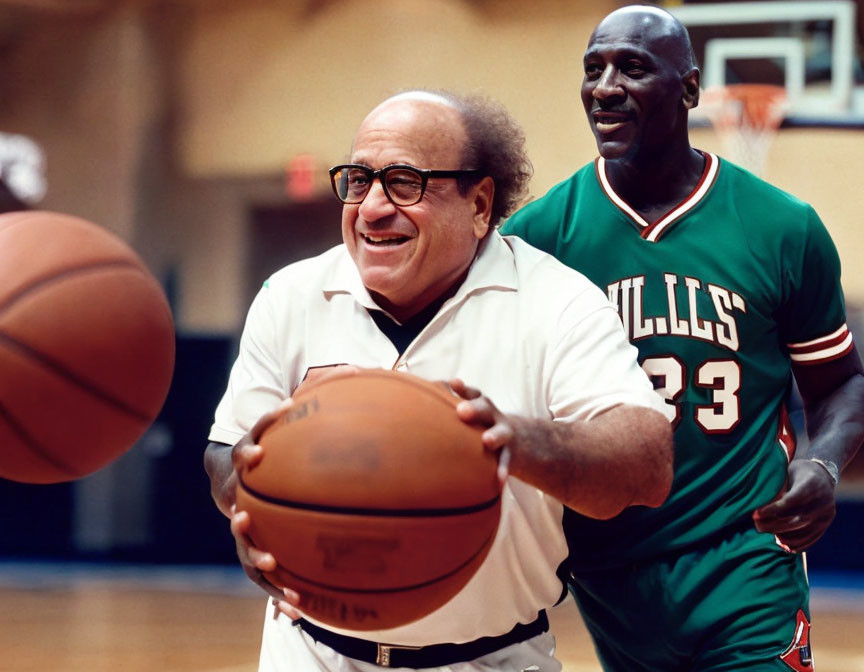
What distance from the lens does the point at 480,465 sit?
1857 millimetres

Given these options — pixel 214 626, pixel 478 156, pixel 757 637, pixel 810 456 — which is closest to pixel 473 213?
pixel 478 156

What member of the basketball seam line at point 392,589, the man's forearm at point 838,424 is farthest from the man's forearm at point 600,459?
the man's forearm at point 838,424

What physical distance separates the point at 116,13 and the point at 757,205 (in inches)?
259

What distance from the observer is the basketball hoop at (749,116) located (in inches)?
292

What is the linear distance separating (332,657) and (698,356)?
1.01 m

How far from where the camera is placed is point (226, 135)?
8.30 m

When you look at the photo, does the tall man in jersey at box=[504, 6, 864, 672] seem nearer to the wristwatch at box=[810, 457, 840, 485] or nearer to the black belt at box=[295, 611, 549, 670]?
the wristwatch at box=[810, 457, 840, 485]

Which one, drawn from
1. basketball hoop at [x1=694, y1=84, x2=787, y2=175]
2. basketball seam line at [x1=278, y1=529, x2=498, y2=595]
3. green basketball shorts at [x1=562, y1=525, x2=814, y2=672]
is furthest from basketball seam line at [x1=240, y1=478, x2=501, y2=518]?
basketball hoop at [x1=694, y1=84, x2=787, y2=175]

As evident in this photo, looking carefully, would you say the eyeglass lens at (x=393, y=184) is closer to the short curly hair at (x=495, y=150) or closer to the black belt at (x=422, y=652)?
the short curly hair at (x=495, y=150)

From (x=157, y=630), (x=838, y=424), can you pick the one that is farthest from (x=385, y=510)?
(x=157, y=630)

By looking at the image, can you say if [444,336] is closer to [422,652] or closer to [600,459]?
[600,459]

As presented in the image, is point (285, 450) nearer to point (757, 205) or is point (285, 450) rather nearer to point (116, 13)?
point (757, 205)

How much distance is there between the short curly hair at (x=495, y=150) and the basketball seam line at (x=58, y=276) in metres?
1.07

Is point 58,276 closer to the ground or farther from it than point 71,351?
farther from it
